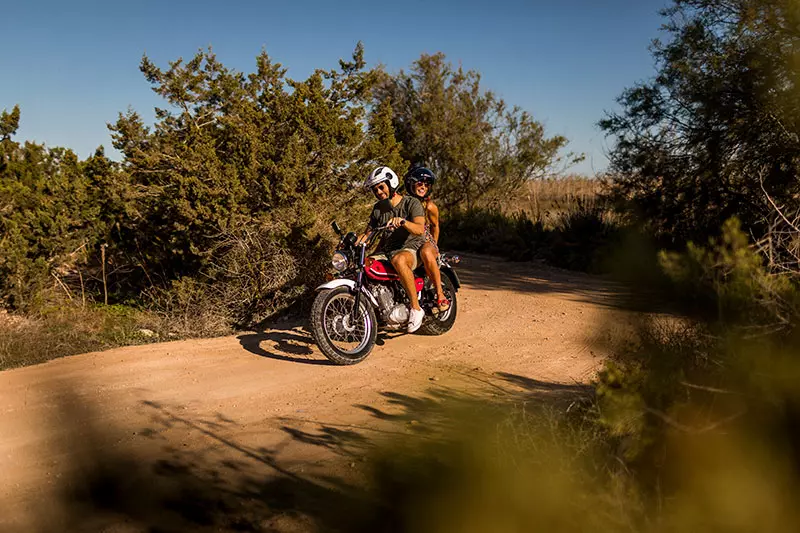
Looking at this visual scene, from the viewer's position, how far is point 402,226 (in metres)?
7.18

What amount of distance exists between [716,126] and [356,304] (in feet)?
25.1

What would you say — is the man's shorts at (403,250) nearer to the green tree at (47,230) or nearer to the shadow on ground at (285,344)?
the shadow on ground at (285,344)

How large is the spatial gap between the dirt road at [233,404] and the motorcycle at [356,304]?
10.7 inches

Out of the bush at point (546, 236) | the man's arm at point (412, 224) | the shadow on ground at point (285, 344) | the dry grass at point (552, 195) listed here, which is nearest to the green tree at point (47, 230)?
the shadow on ground at point (285, 344)

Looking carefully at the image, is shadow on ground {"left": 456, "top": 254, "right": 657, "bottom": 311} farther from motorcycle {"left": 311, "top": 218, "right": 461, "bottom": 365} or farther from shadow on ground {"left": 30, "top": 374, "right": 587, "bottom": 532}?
shadow on ground {"left": 30, "top": 374, "right": 587, "bottom": 532}

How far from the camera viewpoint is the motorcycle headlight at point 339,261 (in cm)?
688

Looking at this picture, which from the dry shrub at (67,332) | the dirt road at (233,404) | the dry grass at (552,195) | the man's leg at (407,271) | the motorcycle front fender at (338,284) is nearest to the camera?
the dirt road at (233,404)

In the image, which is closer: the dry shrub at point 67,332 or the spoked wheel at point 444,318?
the dry shrub at point 67,332

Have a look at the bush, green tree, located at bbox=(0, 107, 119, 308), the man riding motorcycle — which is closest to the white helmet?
the man riding motorcycle

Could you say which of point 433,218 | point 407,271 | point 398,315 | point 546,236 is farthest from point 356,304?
point 546,236

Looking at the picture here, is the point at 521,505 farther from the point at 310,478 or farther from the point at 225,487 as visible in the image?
→ the point at 225,487

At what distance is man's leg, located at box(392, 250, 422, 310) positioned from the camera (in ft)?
23.0

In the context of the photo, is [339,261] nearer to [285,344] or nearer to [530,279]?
[285,344]

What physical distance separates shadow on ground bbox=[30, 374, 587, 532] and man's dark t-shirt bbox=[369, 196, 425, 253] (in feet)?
6.87
